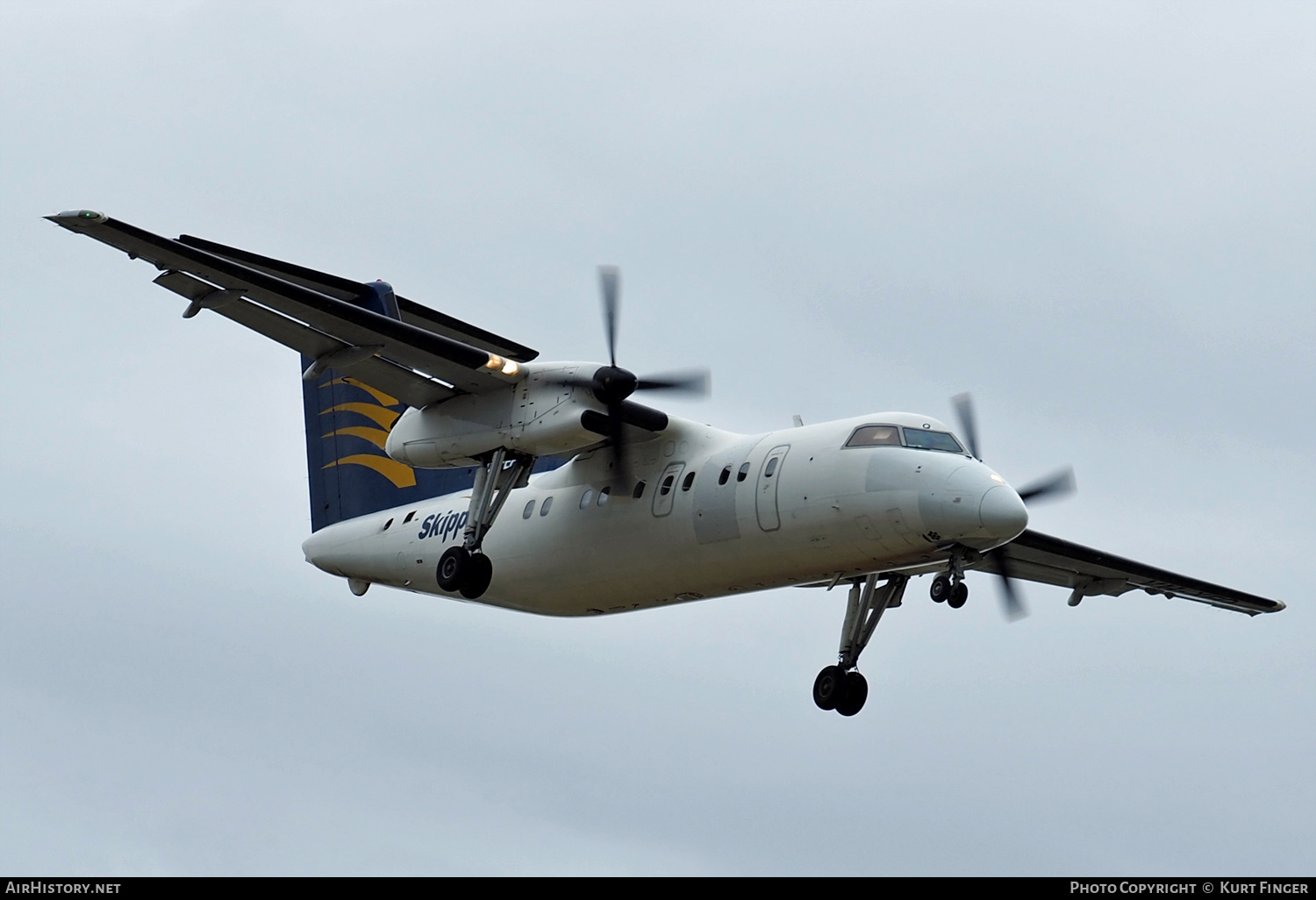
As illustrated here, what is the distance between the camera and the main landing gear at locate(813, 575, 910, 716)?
73.9 ft

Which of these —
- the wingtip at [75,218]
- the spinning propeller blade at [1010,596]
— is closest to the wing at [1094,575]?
the spinning propeller blade at [1010,596]

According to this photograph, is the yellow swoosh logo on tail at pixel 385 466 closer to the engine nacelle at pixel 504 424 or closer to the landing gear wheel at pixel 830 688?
the engine nacelle at pixel 504 424

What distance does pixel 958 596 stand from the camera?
740 inches

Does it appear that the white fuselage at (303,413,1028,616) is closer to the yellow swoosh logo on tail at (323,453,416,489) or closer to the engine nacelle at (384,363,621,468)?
the engine nacelle at (384,363,621,468)

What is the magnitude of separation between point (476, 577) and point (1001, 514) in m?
6.58

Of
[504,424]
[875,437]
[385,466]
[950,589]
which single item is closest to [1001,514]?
[950,589]

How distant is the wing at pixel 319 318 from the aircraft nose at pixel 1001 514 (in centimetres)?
622

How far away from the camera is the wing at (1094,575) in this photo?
23.9m

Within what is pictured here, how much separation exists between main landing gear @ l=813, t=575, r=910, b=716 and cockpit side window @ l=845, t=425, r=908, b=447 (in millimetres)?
3062

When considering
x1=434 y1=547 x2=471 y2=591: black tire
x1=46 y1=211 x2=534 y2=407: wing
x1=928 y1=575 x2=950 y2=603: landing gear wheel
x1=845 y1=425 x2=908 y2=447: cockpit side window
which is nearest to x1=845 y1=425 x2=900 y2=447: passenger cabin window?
x1=845 y1=425 x2=908 y2=447: cockpit side window

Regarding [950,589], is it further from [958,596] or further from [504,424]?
[504,424]

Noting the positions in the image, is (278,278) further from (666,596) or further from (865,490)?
(865,490)

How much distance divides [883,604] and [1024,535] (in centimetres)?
223

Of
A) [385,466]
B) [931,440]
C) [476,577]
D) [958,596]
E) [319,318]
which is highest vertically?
[385,466]
